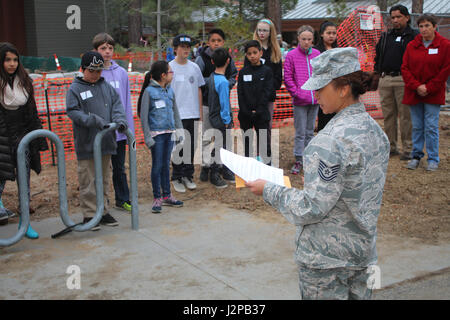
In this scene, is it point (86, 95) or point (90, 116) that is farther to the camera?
point (86, 95)

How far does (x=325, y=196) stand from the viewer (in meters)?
2.14

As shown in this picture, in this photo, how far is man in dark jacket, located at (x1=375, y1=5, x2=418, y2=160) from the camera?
791 cm

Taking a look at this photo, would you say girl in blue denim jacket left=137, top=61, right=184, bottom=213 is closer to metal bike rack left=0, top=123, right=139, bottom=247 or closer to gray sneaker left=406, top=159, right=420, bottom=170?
metal bike rack left=0, top=123, right=139, bottom=247

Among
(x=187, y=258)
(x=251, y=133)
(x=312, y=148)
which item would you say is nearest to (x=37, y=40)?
(x=251, y=133)

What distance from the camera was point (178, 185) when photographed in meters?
6.73

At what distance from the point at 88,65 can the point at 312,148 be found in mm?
→ 3439

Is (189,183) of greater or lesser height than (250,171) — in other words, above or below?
below

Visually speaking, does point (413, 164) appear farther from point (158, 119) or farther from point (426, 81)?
point (158, 119)

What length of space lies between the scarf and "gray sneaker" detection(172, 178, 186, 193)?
2279 mm

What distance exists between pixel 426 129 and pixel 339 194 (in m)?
6.07

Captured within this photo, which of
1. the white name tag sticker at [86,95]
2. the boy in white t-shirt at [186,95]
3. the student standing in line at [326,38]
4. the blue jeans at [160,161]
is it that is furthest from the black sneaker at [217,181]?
the white name tag sticker at [86,95]

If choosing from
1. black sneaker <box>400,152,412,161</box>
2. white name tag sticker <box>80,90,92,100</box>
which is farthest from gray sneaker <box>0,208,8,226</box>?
black sneaker <box>400,152,412,161</box>

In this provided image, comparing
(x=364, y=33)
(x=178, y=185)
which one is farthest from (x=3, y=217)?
(x=364, y=33)
